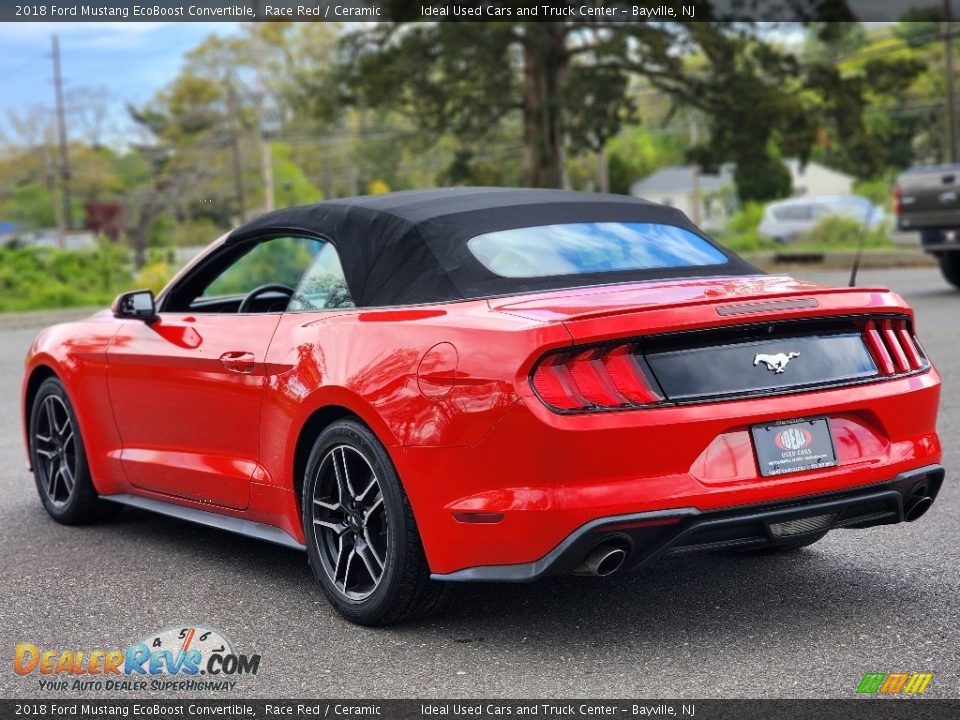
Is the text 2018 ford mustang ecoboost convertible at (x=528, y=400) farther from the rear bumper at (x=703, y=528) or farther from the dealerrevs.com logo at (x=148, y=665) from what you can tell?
the dealerrevs.com logo at (x=148, y=665)

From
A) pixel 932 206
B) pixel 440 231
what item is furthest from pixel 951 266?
pixel 440 231

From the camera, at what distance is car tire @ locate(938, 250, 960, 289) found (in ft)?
62.3

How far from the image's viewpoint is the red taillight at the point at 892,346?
4.87m

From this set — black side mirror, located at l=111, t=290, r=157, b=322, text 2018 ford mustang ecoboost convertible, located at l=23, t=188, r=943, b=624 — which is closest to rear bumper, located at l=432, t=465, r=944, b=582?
text 2018 ford mustang ecoboost convertible, located at l=23, t=188, r=943, b=624

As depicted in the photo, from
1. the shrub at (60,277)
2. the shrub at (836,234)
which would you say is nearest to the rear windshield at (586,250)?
the shrub at (60,277)

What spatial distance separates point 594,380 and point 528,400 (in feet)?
0.73

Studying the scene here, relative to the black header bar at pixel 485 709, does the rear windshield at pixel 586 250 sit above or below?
above

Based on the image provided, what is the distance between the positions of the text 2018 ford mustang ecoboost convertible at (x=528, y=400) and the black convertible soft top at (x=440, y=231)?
0.01m

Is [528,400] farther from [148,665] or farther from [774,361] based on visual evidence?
[148,665]

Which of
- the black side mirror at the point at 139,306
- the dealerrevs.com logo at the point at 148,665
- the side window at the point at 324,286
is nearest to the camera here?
the dealerrevs.com logo at the point at 148,665

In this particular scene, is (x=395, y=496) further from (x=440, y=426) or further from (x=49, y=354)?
(x=49, y=354)

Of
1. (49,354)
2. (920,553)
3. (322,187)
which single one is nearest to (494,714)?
(920,553)

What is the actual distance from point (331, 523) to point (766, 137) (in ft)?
94.9

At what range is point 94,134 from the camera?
92.8 metres
